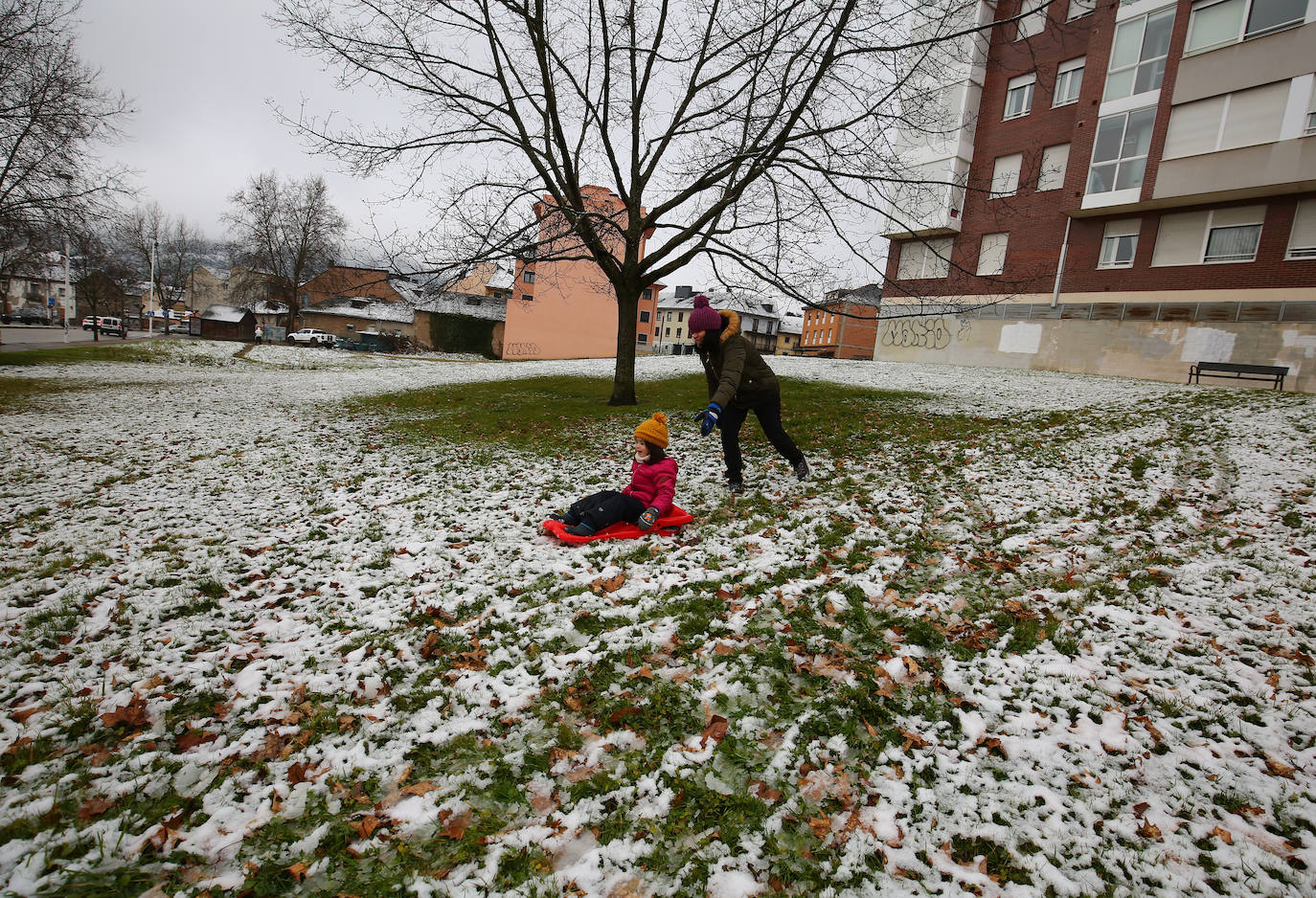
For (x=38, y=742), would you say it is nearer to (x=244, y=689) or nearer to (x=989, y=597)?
(x=244, y=689)

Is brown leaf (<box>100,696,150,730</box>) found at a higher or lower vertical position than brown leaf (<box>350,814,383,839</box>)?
lower

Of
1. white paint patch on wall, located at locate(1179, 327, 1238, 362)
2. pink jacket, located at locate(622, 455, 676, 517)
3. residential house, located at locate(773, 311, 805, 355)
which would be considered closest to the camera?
pink jacket, located at locate(622, 455, 676, 517)

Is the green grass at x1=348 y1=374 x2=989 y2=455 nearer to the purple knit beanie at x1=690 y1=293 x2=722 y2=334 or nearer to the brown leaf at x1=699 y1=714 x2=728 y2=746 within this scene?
the purple knit beanie at x1=690 y1=293 x2=722 y2=334

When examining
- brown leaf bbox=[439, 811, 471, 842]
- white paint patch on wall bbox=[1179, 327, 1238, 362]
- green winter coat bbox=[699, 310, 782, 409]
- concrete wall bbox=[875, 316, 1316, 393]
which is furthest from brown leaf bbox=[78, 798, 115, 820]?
white paint patch on wall bbox=[1179, 327, 1238, 362]

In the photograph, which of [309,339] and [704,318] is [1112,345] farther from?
[309,339]

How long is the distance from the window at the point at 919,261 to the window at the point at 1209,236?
24.9ft

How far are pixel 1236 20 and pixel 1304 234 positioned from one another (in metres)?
6.96

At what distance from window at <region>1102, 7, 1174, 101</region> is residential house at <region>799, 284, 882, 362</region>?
34.4 feet

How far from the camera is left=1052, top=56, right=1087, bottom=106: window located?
70.3ft

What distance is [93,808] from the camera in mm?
2496

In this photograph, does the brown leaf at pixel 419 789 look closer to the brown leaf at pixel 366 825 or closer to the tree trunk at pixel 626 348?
the brown leaf at pixel 366 825

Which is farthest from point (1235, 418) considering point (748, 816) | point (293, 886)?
point (293, 886)

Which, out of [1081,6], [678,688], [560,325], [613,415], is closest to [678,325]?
[560,325]

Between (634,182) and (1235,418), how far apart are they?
11945mm
